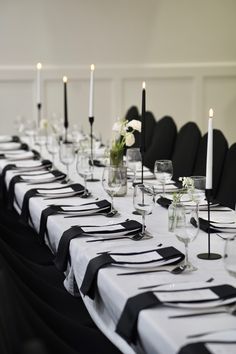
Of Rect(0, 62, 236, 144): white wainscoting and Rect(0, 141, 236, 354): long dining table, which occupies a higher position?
Rect(0, 62, 236, 144): white wainscoting

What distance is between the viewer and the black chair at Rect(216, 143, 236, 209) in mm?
3986

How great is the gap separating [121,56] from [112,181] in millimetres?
4957

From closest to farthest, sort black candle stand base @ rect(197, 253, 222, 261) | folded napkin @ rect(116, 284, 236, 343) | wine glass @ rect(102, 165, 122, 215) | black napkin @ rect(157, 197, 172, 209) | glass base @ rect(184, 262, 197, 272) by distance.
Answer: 1. folded napkin @ rect(116, 284, 236, 343)
2. glass base @ rect(184, 262, 197, 272)
3. black candle stand base @ rect(197, 253, 222, 261)
4. wine glass @ rect(102, 165, 122, 215)
5. black napkin @ rect(157, 197, 172, 209)

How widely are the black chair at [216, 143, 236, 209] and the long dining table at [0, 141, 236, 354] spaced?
831 mm

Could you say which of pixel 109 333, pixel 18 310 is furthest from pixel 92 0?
pixel 18 310

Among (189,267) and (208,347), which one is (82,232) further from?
(208,347)

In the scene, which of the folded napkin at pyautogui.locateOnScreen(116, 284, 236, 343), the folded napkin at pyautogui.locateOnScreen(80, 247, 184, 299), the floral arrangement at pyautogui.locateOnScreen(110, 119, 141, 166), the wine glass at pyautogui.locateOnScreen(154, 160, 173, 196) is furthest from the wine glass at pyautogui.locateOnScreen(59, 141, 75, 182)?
the folded napkin at pyautogui.locateOnScreen(116, 284, 236, 343)

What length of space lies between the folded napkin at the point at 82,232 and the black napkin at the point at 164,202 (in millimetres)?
491

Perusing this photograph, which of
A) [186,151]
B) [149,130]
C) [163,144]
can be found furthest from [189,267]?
[149,130]

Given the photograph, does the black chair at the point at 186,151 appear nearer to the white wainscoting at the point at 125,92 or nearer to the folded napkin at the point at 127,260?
the folded napkin at the point at 127,260

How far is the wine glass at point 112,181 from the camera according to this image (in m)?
3.06

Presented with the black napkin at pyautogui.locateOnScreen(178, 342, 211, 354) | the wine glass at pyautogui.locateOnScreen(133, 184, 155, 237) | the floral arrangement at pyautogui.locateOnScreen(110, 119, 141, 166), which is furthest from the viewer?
the floral arrangement at pyautogui.locateOnScreen(110, 119, 141, 166)

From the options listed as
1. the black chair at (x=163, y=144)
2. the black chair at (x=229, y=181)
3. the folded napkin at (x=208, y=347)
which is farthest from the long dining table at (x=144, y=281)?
the black chair at (x=163, y=144)

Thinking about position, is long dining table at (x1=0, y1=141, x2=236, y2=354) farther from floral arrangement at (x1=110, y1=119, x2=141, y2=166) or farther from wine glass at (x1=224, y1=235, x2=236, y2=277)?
floral arrangement at (x1=110, y1=119, x2=141, y2=166)
